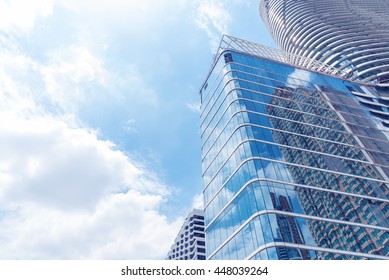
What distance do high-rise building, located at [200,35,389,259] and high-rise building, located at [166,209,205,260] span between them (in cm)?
4155

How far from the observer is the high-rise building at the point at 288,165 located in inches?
1363

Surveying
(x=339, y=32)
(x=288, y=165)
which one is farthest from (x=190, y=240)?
(x=339, y=32)

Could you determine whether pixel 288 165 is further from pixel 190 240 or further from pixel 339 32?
pixel 339 32

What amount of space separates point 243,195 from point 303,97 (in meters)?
29.3

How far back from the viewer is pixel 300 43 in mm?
113000

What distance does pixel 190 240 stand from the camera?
93812mm

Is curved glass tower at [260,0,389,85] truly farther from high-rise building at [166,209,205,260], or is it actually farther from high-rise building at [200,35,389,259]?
high-rise building at [166,209,205,260]

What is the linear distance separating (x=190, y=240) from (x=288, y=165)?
59.0 m

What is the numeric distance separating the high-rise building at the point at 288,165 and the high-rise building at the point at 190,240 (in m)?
41.6

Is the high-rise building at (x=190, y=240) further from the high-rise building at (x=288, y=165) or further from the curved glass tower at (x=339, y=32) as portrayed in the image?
the curved glass tower at (x=339, y=32)

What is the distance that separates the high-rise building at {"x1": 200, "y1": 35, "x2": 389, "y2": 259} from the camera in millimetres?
34625

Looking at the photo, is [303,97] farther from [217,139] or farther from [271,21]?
[271,21]

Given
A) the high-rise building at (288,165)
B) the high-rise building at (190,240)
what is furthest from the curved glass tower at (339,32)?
the high-rise building at (190,240)
